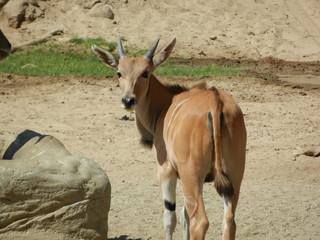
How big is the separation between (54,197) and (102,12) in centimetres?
1535

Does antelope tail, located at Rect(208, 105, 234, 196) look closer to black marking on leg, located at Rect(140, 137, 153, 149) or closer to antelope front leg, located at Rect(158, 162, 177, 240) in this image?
antelope front leg, located at Rect(158, 162, 177, 240)

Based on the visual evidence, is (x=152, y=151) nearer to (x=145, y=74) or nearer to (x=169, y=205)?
(x=145, y=74)

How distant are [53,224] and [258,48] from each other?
46.6ft

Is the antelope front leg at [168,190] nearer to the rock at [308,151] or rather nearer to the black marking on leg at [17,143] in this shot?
the black marking on leg at [17,143]

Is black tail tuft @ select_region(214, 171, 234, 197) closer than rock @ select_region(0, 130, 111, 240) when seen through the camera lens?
No

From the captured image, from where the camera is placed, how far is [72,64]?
14742mm

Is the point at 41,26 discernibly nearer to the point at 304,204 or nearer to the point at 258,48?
the point at 258,48

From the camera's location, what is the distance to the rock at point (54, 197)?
194 inches

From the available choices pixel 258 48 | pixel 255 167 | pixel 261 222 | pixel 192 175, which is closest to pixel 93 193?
A: pixel 192 175

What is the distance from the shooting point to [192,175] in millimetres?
5250

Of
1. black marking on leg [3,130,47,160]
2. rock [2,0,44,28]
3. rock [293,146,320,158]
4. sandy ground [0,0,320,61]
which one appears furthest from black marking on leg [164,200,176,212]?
rock [2,0,44,28]

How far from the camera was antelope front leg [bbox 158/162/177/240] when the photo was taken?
229 inches

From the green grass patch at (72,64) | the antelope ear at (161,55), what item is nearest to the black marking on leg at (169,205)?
the antelope ear at (161,55)

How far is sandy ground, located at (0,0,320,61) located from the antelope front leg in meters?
11.8
